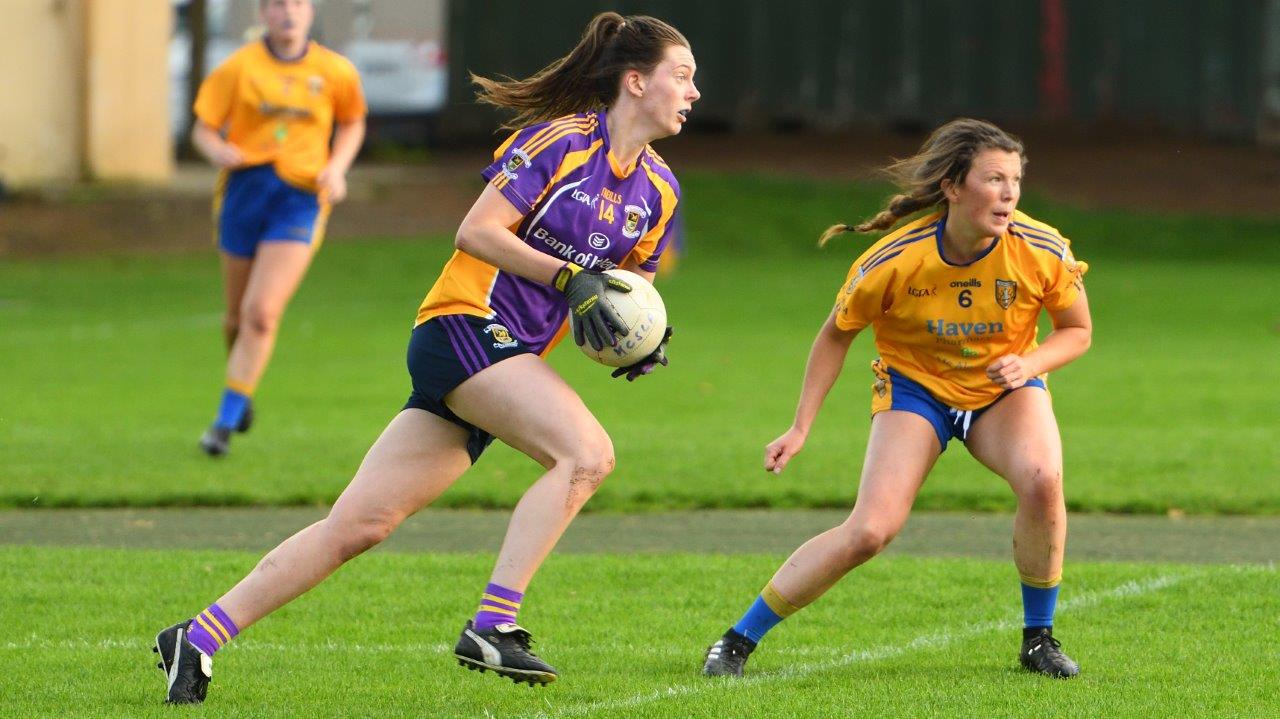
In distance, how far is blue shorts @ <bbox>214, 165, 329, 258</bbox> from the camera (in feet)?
32.5

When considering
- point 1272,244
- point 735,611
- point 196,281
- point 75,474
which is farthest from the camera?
point 1272,244

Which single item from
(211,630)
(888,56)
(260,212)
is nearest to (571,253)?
(211,630)

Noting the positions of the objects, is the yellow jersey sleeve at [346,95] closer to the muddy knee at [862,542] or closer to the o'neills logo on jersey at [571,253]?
the o'neills logo on jersey at [571,253]

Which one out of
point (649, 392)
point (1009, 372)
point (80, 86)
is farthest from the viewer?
point (80, 86)

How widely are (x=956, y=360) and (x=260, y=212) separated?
525cm

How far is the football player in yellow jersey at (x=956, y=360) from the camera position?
18.0 feet

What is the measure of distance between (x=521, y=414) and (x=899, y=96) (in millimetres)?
32918

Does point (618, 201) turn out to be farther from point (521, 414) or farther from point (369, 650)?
point (369, 650)

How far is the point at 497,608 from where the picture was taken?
4.92 meters

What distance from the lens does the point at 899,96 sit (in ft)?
121

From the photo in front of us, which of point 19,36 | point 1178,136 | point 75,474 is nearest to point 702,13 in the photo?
point 1178,136

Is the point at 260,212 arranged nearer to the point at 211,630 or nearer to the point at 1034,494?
the point at 211,630

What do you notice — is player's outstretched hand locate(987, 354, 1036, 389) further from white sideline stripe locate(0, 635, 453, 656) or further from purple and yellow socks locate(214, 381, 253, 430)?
purple and yellow socks locate(214, 381, 253, 430)

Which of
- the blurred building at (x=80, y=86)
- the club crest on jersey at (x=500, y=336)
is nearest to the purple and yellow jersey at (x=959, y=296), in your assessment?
the club crest on jersey at (x=500, y=336)
